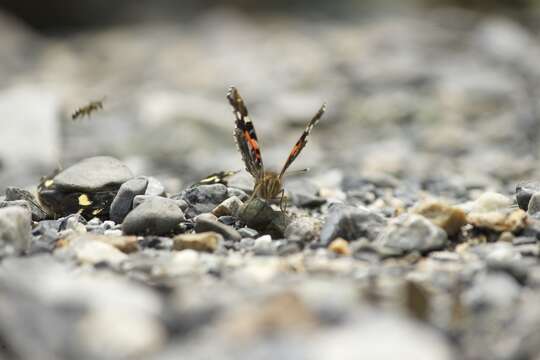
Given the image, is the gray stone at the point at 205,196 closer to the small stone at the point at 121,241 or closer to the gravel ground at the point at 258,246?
the gravel ground at the point at 258,246

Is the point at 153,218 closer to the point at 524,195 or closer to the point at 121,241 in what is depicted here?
the point at 121,241

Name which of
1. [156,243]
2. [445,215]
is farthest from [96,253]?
[445,215]

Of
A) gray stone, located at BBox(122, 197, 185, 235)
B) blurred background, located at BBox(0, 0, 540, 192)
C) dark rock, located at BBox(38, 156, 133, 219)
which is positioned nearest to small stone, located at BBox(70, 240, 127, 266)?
gray stone, located at BBox(122, 197, 185, 235)

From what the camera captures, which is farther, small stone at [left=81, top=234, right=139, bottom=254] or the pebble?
the pebble

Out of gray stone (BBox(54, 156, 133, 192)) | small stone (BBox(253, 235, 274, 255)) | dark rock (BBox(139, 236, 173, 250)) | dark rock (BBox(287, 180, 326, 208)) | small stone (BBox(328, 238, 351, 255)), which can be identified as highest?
gray stone (BBox(54, 156, 133, 192))

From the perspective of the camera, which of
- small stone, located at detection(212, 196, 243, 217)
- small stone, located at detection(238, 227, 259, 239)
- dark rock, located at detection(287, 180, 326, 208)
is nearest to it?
small stone, located at detection(238, 227, 259, 239)

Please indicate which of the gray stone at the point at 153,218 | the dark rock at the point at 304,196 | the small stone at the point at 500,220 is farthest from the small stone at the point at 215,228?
the small stone at the point at 500,220

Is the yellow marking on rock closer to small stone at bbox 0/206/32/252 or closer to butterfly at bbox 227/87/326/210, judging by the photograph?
small stone at bbox 0/206/32/252
